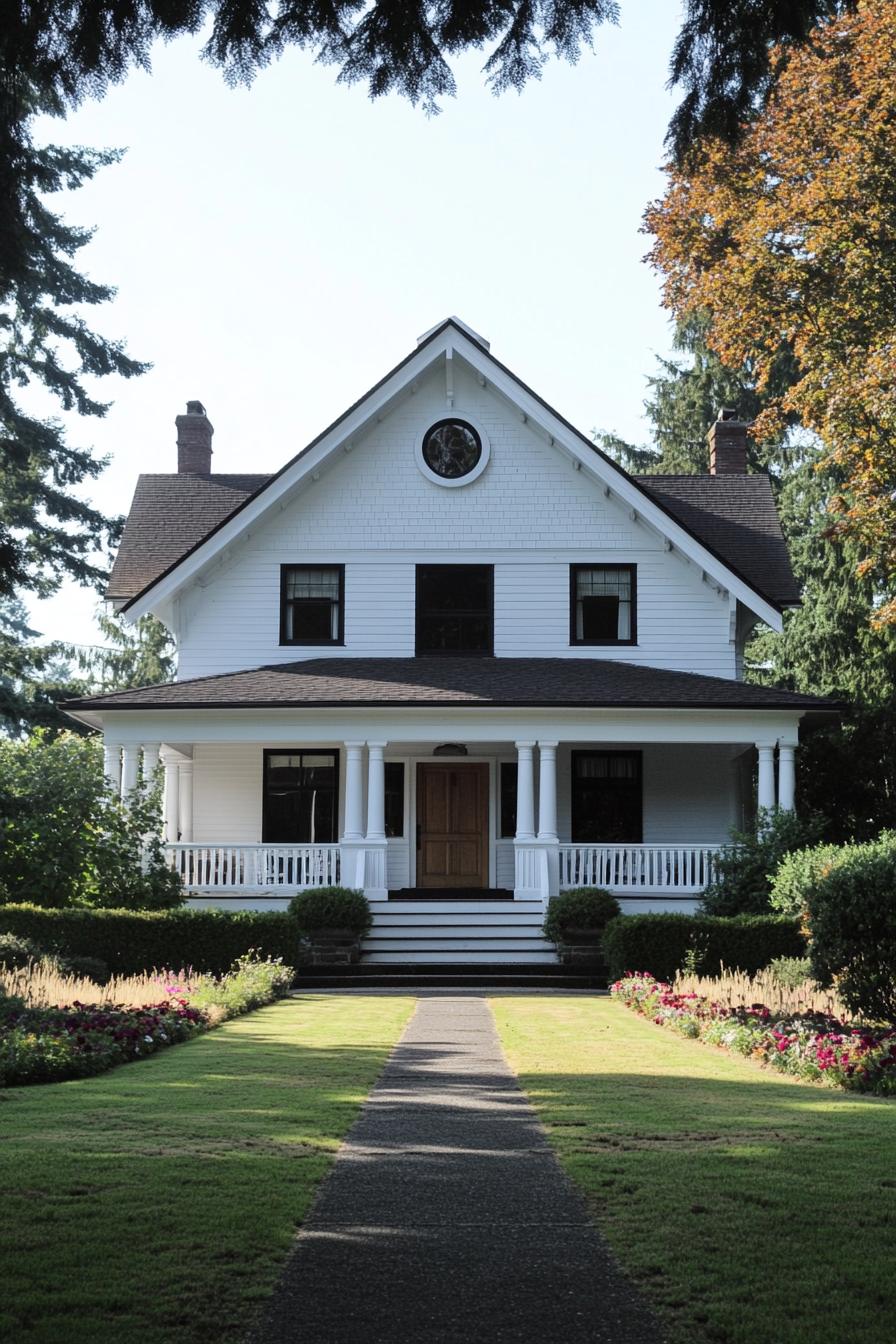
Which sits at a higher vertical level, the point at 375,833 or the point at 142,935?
the point at 375,833

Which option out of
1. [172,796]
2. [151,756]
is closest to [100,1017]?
[151,756]

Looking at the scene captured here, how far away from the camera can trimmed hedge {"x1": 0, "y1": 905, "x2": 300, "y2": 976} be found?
20.3m

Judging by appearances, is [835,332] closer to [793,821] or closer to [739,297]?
[739,297]

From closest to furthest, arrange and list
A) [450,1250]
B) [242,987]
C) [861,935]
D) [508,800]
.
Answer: [450,1250] < [861,935] < [242,987] < [508,800]

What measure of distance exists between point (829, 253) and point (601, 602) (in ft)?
23.6

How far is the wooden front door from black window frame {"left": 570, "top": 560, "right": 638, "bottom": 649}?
2.88m

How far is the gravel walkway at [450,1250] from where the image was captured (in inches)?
209

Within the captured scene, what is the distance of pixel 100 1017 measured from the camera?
13.4 metres

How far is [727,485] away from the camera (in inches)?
1252

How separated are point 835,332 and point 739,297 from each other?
2.00 meters

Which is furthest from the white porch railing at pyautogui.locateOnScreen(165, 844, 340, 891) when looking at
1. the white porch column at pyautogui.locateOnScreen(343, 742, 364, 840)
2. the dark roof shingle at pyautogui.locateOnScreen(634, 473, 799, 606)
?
the dark roof shingle at pyautogui.locateOnScreen(634, 473, 799, 606)

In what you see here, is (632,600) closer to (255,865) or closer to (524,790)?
(524,790)

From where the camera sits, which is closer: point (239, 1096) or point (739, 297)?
point (239, 1096)

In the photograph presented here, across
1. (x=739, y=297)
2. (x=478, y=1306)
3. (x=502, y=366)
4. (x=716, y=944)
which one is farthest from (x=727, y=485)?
(x=478, y=1306)
